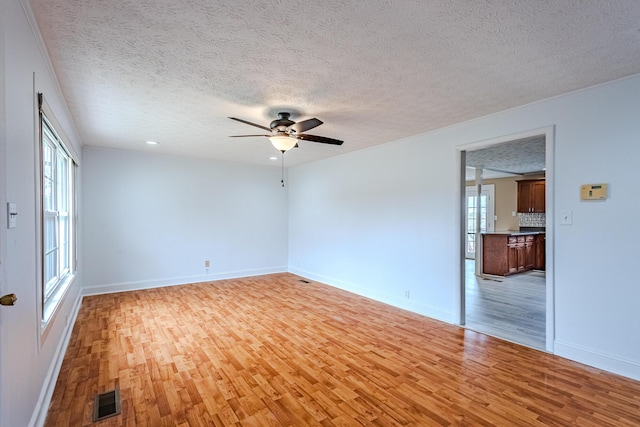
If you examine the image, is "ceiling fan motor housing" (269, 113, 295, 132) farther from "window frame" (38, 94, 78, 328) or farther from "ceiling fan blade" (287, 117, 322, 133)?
"window frame" (38, 94, 78, 328)

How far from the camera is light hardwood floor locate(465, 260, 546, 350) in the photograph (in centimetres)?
342

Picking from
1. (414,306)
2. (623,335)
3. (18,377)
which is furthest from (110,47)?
(623,335)

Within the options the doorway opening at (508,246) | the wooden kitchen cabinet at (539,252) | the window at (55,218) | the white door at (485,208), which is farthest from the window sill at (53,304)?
the wooden kitchen cabinet at (539,252)

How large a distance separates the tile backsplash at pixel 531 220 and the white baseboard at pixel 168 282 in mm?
6578

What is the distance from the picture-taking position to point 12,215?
1.46 meters

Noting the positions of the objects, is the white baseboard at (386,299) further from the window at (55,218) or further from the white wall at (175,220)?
the window at (55,218)

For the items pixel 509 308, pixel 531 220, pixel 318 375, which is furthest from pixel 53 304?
pixel 531 220

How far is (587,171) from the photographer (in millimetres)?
2715

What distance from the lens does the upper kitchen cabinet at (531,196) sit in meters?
7.64

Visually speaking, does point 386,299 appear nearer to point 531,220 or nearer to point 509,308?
point 509,308

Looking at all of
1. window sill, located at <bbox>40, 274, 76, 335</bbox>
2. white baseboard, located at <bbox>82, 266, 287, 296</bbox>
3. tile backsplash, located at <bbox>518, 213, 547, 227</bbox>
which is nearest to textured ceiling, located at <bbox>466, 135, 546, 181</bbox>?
tile backsplash, located at <bbox>518, 213, 547, 227</bbox>

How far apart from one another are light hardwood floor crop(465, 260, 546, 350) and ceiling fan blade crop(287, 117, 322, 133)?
2.96 meters

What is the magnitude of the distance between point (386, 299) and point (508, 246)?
3783 mm

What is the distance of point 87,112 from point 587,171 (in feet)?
16.6
